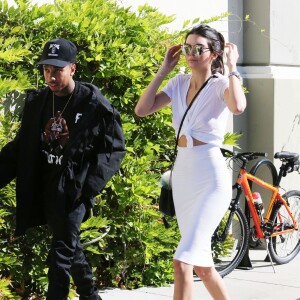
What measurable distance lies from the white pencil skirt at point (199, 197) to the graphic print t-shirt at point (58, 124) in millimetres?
709

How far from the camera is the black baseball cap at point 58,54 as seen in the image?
5254 mm

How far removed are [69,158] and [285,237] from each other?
3.97m

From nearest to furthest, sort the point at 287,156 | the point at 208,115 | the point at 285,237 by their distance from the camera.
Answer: the point at 208,115 → the point at 287,156 → the point at 285,237

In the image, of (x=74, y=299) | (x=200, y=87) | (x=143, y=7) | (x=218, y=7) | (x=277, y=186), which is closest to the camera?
(x=200, y=87)

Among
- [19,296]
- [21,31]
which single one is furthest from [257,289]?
[21,31]

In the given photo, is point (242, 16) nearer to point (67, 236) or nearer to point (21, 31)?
point (21, 31)

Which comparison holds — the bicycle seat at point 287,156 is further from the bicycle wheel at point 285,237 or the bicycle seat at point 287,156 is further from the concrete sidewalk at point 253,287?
the concrete sidewalk at point 253,287

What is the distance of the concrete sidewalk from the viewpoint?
6809 mm

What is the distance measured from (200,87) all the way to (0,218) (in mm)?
1694

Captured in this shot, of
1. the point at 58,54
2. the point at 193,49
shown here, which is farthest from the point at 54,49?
the point at 193,49

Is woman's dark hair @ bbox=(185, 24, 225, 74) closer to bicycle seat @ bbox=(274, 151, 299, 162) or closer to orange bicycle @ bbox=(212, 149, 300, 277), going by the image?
orange bicycle @ bbox=(212, 149, 300, 277)

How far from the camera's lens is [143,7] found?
23.6ft

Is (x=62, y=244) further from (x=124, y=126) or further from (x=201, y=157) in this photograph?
(x=124, y=126)

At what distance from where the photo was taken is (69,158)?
529 cm
